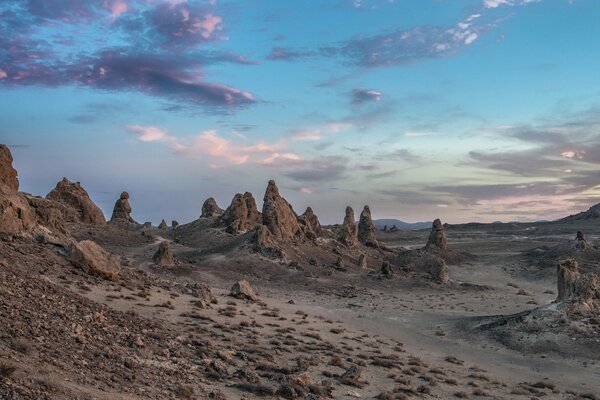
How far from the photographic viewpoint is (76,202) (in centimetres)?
7000

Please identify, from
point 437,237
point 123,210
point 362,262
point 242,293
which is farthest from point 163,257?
point 437,237

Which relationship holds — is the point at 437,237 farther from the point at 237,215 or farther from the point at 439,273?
the point at 237,215

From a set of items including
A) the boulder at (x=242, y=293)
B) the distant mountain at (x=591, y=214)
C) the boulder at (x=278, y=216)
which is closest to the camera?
the boulder at (x=242, y=293)

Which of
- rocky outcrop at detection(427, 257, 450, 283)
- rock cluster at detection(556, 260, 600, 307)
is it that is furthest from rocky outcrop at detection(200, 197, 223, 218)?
rock cluster at detection(556, 260, 600, 307)

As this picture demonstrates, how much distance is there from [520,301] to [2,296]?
45.4 metres

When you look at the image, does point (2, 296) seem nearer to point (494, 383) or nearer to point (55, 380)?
point (55, 380)

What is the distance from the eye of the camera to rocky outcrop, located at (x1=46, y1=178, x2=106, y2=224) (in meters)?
68.6

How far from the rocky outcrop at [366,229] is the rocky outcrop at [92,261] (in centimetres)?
5390

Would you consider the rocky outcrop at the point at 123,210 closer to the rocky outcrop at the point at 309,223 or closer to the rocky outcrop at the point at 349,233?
the rocky outcrop at the point at 309,223

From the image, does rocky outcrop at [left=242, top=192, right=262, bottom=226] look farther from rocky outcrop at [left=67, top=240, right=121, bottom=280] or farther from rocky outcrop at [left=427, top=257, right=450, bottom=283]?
rocky outcrop at [left=67, top=240, right=121, bottom=280]

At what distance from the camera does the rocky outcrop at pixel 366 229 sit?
79188 mm

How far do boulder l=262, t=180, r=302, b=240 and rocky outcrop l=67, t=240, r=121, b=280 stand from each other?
34380 millimetres

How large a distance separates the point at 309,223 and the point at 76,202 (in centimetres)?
3381

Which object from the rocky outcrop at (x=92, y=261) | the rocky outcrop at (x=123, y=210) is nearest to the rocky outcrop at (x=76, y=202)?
the rocky outcrop at (x=123, y=210)
